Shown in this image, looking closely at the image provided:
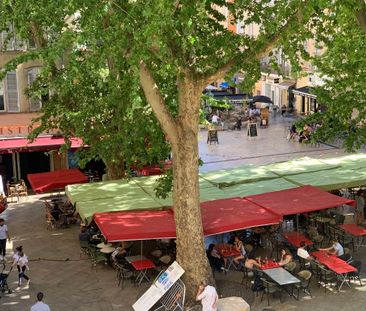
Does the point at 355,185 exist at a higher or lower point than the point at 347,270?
higher

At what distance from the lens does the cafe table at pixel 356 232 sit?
15.7 metres

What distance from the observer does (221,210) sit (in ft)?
47.6

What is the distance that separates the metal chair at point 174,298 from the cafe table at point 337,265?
3.32 meters

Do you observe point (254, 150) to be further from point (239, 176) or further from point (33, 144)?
point (239, 176)

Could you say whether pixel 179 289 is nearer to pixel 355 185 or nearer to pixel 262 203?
pixel 262 203

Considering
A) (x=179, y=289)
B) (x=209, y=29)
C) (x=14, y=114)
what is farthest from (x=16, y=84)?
(x=179, y=289)

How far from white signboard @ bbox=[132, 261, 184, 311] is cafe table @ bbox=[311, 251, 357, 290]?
11.0 feet

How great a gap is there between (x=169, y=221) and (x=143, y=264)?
1.20 m

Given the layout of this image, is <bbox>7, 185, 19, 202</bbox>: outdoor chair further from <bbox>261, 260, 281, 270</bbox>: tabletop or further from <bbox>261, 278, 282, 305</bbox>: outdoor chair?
<bbox>261, 278, 282, 305</bbox>: outdoor chair

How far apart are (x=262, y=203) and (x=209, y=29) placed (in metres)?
4.63

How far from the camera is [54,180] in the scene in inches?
755

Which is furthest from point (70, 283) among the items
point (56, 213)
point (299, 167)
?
point (299, 167)

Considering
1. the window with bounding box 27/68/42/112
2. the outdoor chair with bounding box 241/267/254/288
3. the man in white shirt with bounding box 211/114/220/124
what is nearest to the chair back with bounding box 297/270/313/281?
the outdoor chair with bounding box 241/267/254/288

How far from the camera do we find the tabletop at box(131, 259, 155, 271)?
13.9 metres
